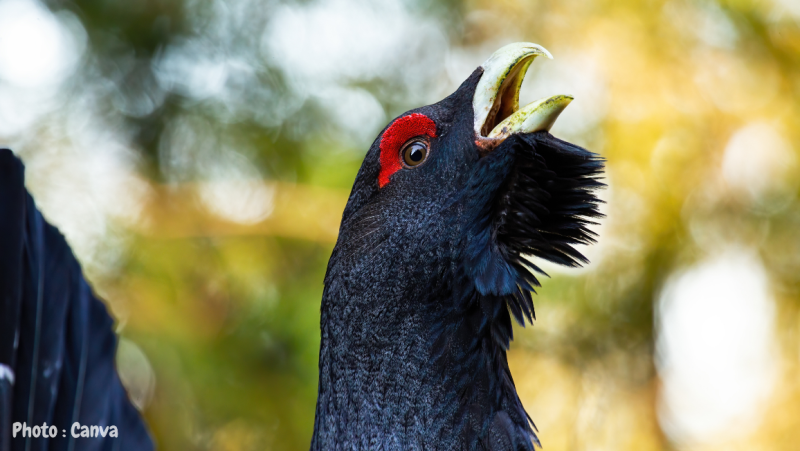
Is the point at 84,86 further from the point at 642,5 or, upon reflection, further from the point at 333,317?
the point at 642,5

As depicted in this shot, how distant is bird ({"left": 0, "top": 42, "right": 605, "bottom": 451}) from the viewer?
→ 1886mm

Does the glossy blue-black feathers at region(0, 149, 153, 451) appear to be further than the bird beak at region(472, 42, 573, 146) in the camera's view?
Yes

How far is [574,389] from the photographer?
6.51m

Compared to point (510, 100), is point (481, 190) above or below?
below

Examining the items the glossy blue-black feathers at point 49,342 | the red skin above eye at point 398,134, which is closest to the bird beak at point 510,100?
the red skin above eye at point 398,134

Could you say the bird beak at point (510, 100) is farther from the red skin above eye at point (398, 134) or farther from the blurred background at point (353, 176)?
the blurred background at point (353, 176)

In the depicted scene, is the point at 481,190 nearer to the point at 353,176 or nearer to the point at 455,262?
the point at 455,262

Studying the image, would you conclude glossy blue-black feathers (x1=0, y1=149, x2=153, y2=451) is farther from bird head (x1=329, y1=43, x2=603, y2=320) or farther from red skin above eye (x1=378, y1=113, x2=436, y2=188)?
red skin above eye (x1=378, y1=113, x2=436, y2=188)

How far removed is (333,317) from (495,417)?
0.61 meters

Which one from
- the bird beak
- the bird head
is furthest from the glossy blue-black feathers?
the bird beak

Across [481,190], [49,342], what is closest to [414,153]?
[481,190]

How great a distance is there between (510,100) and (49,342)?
6.61 feet

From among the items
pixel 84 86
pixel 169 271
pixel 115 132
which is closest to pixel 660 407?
pixel 169 271

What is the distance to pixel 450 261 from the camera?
1925 mm
